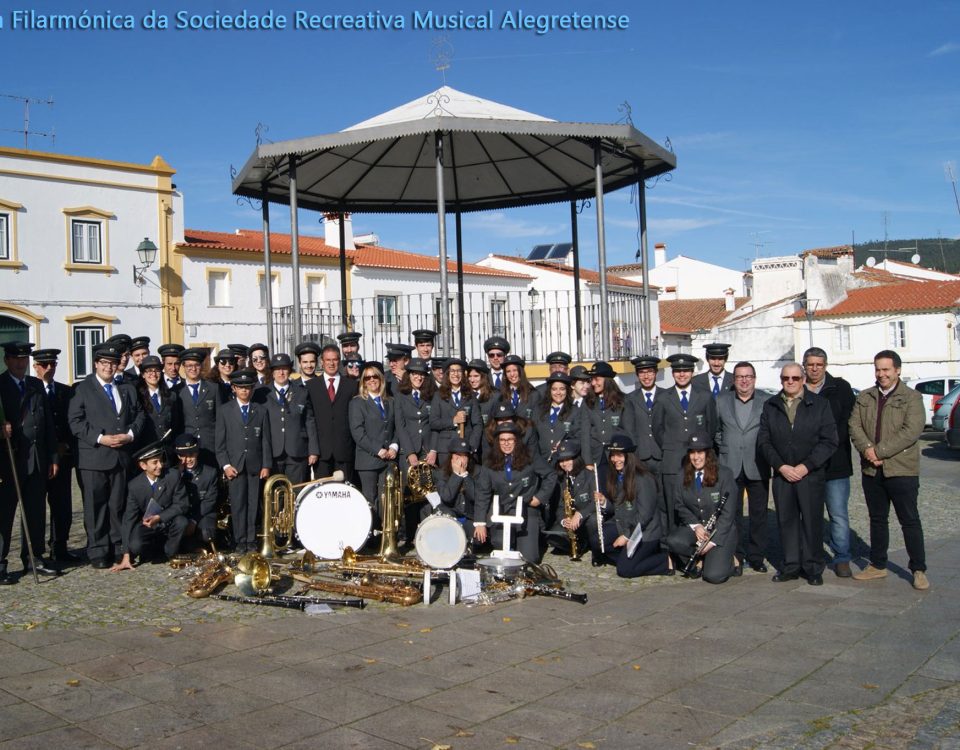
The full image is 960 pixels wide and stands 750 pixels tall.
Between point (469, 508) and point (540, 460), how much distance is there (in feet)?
2.78

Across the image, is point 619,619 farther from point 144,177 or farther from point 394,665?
point 144,177

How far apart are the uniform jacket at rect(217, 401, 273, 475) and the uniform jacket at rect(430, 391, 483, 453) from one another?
1711mm

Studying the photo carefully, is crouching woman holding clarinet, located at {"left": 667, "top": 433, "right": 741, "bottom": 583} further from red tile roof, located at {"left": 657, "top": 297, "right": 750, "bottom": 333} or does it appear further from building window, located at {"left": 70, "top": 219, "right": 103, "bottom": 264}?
red tile roof, located at {"left": 657, "top": 297, "right": 750, "bottom": 333}

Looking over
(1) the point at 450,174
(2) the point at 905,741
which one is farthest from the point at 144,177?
A: (2) the point at 905,741

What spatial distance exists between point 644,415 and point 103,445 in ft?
17.3

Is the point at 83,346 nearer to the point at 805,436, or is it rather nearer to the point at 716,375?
the point at 716,375

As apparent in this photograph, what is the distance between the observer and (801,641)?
622 cm

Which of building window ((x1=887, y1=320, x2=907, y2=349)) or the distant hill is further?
the distant hill

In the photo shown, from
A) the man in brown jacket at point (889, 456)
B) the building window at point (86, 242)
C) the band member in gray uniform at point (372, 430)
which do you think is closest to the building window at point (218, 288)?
the building window at point (86, 242)

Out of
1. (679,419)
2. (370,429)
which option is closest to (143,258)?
(370,429)

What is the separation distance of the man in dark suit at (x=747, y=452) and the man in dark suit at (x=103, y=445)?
569cm

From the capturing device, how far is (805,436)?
7.93 metres

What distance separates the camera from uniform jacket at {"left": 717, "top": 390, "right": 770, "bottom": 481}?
845cm

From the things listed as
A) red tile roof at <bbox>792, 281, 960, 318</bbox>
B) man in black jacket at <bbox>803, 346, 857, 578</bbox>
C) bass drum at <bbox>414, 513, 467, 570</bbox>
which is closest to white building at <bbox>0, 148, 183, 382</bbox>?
bass drum at <bbox>414, 513, 467, 570</bbox>
